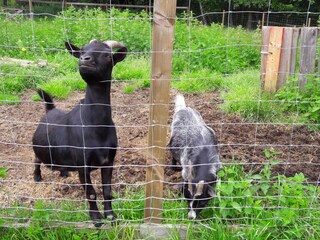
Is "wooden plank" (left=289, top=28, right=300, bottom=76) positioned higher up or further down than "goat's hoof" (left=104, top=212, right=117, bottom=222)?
higher up

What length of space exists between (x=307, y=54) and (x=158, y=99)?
464 centimetres

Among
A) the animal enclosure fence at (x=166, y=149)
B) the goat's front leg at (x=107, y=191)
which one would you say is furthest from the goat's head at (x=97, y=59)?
the goat's front leg at (x=107, y=191)

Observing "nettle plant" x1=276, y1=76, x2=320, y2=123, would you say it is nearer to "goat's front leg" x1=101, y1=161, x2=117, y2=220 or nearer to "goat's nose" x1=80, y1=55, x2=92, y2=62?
"goat's front leg" x1=101, y1=161, x2=117, y2=220

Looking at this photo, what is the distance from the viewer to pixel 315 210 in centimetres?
360

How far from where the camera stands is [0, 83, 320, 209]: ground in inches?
165

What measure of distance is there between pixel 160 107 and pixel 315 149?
2940mm

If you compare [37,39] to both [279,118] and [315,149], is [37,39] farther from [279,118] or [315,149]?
[315,149]

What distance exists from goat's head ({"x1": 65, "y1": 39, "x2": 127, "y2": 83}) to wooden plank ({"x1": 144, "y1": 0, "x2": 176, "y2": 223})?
1.81 feet

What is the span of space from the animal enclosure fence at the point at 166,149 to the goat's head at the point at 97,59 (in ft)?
0.79

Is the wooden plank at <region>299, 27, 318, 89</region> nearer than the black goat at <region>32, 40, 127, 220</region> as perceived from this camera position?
No

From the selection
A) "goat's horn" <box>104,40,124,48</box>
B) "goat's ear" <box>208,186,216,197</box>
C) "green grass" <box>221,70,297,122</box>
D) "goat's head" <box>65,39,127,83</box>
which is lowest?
"goat's ear" <box>208,186,216,197</box>

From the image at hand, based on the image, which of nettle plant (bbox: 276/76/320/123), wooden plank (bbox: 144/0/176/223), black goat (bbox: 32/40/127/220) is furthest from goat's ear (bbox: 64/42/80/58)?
nettle plant (bbox: 276/76/320/123)

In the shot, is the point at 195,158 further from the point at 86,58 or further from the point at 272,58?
the point at 272,58

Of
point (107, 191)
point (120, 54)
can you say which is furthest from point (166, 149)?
point (120, 54)
